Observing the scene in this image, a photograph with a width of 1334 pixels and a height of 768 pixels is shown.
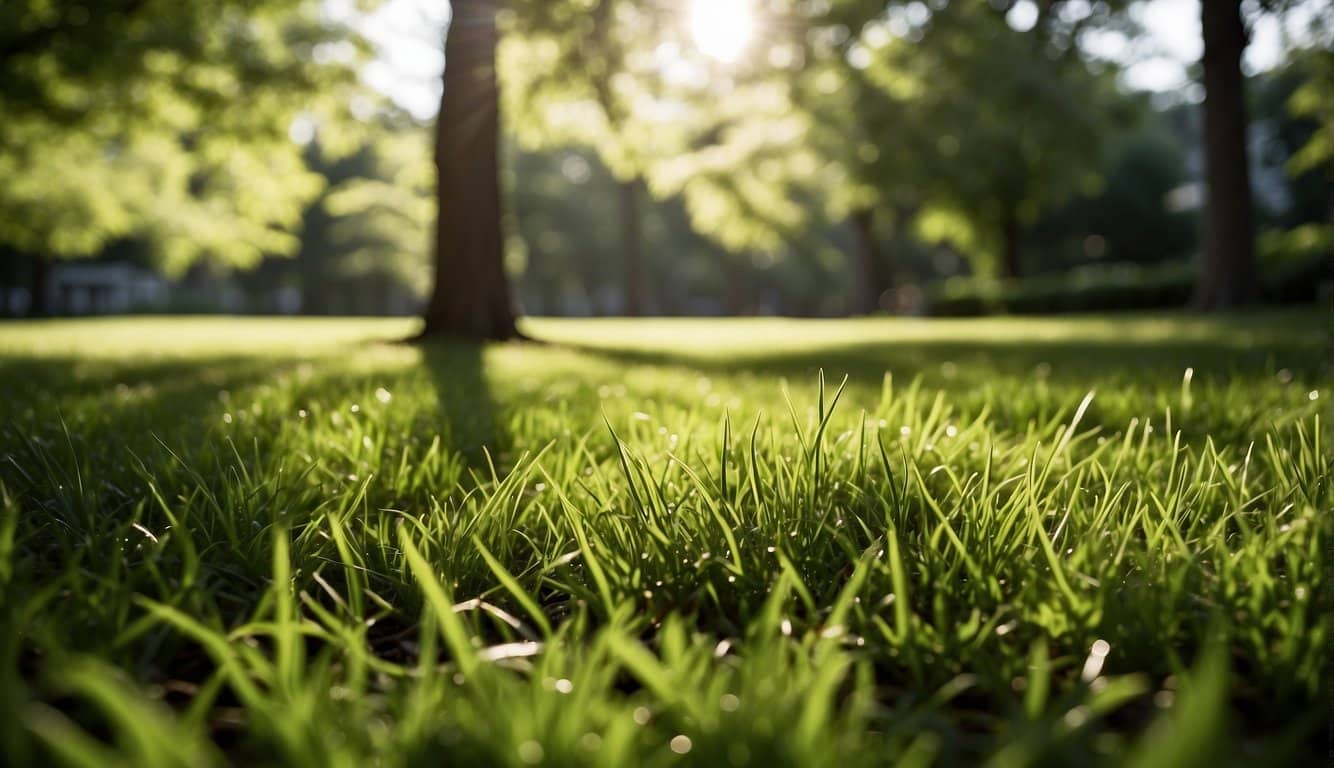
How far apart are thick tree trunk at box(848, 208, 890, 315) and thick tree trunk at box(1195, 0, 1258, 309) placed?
17007mm

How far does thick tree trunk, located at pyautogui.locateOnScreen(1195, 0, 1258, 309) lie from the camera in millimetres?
13398

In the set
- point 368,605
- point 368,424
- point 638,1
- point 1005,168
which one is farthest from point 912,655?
point 1005,168

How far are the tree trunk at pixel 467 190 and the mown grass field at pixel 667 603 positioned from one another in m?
7.02

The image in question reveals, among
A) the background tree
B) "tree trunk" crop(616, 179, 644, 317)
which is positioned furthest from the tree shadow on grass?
"tree trunk" crop(616, 179, 644, 317)

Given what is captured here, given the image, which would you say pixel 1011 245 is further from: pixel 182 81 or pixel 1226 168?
pixel 182 81

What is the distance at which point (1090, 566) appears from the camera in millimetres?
1568

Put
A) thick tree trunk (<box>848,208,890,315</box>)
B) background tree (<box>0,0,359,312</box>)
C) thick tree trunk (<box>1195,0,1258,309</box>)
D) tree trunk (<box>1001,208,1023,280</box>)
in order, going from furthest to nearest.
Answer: tree trunk (<box>1001,208,1023,280</box>) → thick tree trunk (<box>848,208,890,315</box>) → thick tree trunk (<box>1195,0,1258,309</box>) → background tree (<box>0,0,359,312</box>)

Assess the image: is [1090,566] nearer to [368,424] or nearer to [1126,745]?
[1126,745]

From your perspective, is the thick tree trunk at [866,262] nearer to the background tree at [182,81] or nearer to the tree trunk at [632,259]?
the tree trunk at [632,259]

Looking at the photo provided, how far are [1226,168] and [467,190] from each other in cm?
1204

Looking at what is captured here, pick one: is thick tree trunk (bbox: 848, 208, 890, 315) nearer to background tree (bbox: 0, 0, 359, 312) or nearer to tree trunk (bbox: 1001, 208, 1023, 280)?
tree trunk (bbox: 1001, 208, 1023, 280)

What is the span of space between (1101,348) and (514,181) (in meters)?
48.0

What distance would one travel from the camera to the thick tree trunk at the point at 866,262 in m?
31.6

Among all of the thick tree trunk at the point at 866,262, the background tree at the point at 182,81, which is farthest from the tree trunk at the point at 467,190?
the thick tree trunk at the point at 866,262
